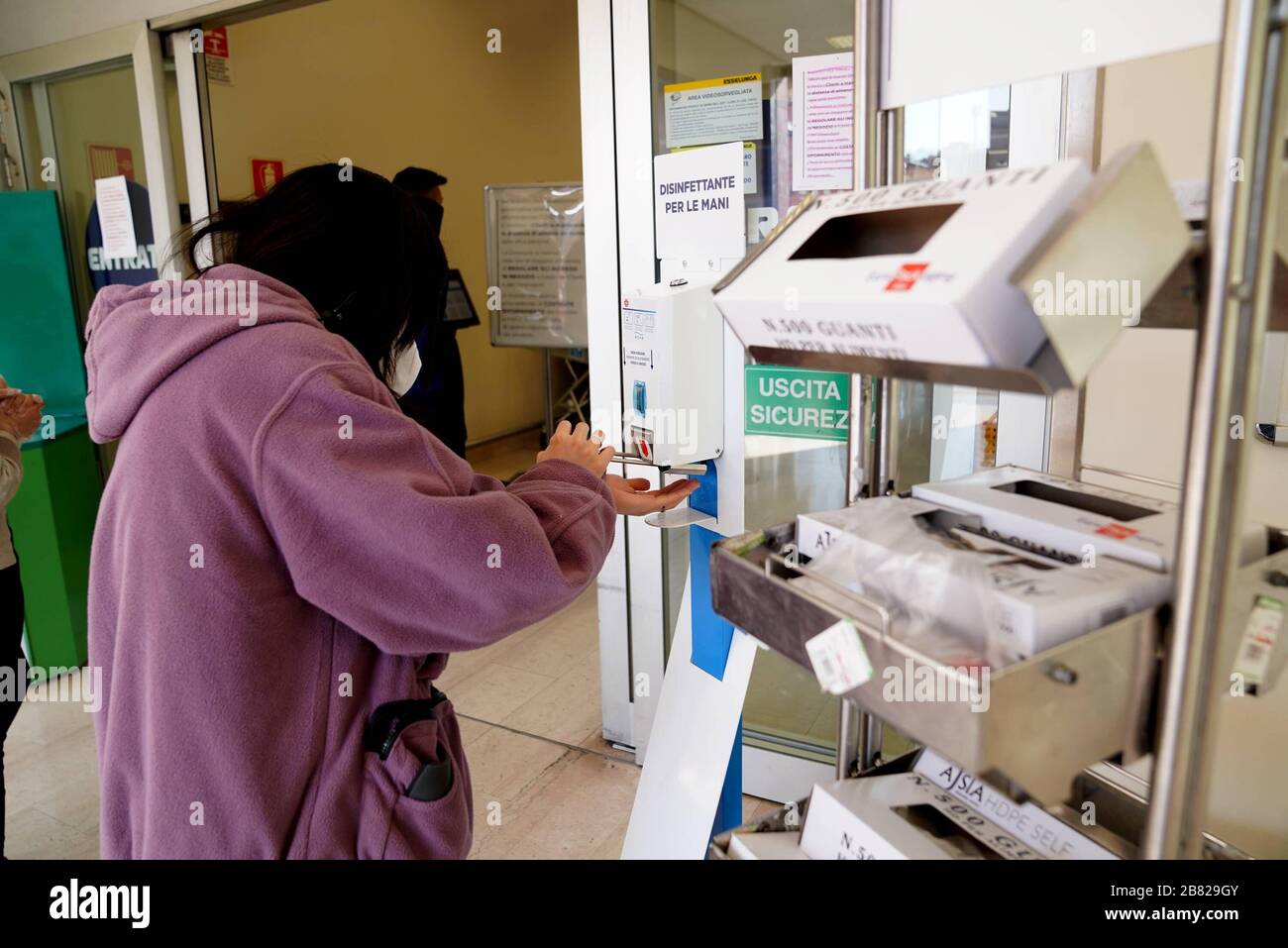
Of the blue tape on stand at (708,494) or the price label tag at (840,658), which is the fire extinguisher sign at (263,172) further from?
the price label tag at (840,658)

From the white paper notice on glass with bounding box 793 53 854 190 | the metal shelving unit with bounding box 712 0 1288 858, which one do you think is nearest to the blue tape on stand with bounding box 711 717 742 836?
the metal shelving unit with bounding box 712 0 1288 858

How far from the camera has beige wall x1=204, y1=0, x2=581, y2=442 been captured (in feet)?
14.2

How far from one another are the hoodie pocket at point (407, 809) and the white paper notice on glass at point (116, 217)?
10.5ft

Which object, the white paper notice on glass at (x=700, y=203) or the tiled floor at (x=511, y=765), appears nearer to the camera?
the white paper notice on glass at (x=700, y=203)

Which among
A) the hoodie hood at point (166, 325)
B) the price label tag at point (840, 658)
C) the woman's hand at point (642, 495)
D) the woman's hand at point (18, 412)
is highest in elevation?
the hoodie hood at point (166, 325)

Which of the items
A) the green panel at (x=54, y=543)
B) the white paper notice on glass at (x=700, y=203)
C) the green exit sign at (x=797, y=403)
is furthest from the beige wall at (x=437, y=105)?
the green exit sign at (x=797, y=403)

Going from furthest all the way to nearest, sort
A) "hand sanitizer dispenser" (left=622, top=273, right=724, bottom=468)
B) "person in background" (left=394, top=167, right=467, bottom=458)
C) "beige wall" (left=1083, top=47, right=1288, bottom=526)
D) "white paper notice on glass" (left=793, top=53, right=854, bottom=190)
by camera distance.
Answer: "person in background" (left=394, top=167, right=467, bottom=458), "white paper notice on glass" (left=793, top=53, right=854, bottom=190), "hand sanitizer dispenser" (left=622, top=273, right=724, bottom=468), "beige wall" (left=1083, top=47, right=1288, bottom=526)

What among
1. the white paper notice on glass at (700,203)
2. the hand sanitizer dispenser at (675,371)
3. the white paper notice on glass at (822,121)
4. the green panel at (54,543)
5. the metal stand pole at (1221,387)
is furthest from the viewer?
the green panel at (54,543)

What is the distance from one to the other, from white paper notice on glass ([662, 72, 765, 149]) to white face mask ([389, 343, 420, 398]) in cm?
106

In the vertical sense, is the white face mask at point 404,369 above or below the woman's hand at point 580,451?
above

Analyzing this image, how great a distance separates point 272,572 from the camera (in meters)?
1.04

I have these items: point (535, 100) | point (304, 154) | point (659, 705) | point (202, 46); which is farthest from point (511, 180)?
point (659, 705)

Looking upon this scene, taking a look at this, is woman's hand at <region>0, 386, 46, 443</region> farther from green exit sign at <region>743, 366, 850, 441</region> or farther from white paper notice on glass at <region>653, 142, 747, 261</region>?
green exit sign at <region>743, 366, 850, 441</region>

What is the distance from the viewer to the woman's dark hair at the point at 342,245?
115 cm
